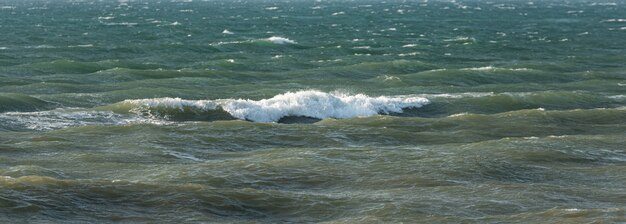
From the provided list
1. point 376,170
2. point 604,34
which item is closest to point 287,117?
point 376,170

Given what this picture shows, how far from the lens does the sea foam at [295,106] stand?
115ft

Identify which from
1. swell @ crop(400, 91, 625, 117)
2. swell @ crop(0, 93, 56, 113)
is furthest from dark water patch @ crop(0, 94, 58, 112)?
swell @ crop(400, 91, 625, 117)

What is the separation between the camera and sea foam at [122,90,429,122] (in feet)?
115

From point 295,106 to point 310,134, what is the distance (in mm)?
5131

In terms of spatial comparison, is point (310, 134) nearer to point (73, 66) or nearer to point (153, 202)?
point (153, 202)

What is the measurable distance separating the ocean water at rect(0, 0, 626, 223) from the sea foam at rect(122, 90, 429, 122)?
0.26 ft

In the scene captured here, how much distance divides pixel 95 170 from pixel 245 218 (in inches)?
225

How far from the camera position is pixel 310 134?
30938mm

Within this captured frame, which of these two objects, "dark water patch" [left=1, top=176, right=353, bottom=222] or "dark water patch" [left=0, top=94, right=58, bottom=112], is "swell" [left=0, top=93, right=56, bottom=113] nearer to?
"dark water patch" [left=0, top=94, right=58, bottom=112]

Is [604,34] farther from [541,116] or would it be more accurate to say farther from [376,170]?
[376,170]

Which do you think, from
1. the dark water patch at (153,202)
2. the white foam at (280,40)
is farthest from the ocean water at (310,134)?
the white foam at (280,40)

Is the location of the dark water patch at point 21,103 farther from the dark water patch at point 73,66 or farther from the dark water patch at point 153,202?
the dark water patch at point 153,202

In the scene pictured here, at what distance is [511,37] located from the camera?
77812 mm

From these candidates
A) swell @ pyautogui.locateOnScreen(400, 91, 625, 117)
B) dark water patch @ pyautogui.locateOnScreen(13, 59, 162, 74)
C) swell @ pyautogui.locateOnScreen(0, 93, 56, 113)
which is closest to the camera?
swell @ pyautogui.locateOnScreen(0, 93, 56, 113)
